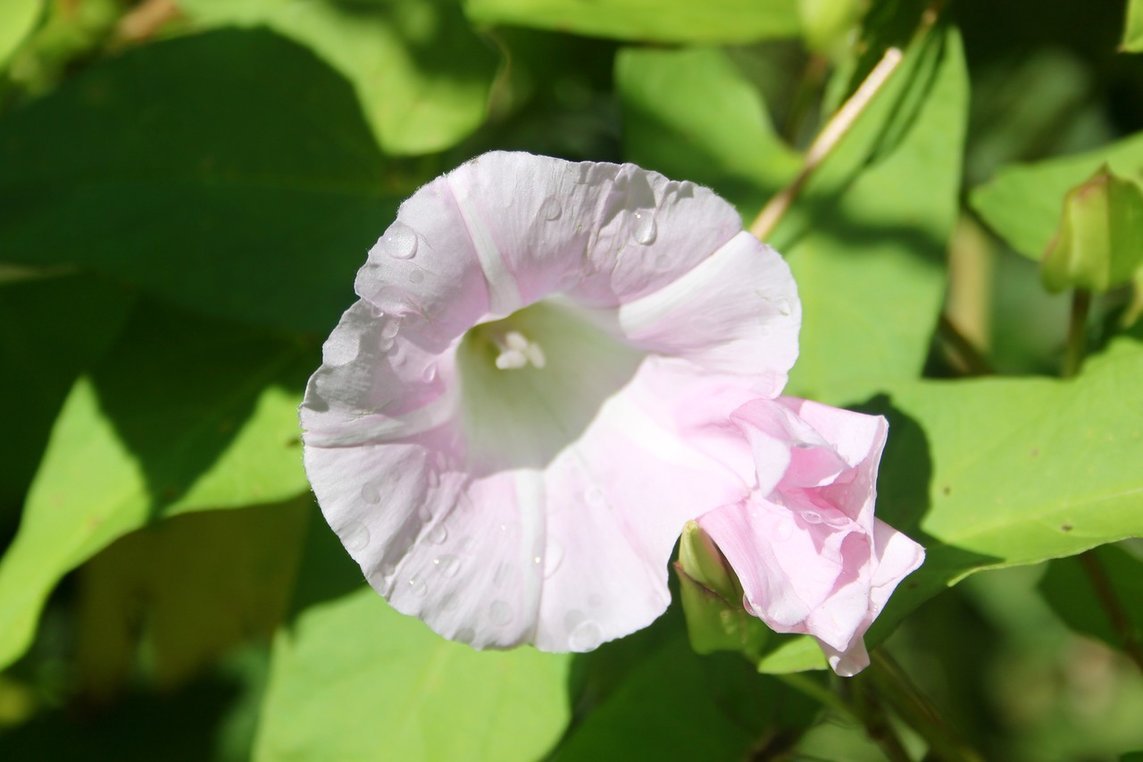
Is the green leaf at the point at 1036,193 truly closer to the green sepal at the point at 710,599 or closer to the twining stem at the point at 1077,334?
the twining stem at the point at 1077,334

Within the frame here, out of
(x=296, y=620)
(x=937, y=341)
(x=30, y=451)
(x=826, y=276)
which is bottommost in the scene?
(x=30, y=451)

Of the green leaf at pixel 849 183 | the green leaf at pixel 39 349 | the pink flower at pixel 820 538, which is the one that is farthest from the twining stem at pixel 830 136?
the green leaf at pixel 39 349

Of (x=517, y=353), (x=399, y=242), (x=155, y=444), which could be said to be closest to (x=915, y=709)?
(x=517, y=353)

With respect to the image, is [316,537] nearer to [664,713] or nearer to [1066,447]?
[664,713]

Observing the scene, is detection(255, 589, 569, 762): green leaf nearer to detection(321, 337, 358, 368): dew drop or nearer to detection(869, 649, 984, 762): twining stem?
detection(869, 649, 984, 762): twining stem

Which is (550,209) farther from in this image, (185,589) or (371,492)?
(185,589)

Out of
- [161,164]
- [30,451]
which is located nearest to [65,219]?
[161,164]
